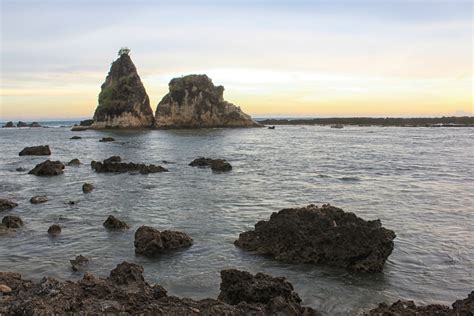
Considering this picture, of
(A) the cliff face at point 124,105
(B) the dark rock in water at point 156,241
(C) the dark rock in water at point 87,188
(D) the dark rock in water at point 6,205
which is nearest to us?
(B) the dark rock in water at point 156,241

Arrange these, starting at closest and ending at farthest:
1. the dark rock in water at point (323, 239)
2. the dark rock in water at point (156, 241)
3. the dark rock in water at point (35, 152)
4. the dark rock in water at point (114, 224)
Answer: the dark rock in water at point (323, 239) → the dark rock in water at point (156, 241) → the dark rock in water at point (114, 224) → the dark rock in water at point (35, 152)

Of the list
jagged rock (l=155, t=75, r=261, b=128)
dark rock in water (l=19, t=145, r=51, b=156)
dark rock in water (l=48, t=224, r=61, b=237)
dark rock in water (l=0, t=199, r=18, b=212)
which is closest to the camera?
dark rock in water (l=48, t=224, r=61, b=237)

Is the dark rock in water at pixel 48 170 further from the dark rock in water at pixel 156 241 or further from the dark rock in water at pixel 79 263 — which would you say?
the dark rock in water at pixel 79 263

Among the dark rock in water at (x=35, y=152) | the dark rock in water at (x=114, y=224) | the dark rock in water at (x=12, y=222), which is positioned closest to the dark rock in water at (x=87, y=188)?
the dark rock in water at (x=12, y=222)

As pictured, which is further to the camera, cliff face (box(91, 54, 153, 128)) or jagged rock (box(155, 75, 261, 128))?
jagged rock (box(155, 75, 261, 128))

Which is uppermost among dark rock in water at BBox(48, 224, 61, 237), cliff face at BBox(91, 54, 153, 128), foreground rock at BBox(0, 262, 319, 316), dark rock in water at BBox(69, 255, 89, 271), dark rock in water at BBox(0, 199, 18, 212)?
cliff face at BBox(91, 54, 153, 128)

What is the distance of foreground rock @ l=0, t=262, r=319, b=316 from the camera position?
23.3ft

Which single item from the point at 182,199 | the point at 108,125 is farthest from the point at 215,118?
the point at 182,199

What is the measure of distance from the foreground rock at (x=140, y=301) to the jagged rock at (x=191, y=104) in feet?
352

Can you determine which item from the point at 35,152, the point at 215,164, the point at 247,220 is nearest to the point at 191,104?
the point at 35,152

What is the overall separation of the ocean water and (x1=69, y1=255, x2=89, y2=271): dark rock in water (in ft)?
0.63

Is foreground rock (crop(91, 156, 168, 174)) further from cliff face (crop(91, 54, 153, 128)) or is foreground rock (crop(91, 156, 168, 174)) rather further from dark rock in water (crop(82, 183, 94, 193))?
cliff face (crop(91, 54, 153, 128))

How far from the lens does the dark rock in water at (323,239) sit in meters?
11.9

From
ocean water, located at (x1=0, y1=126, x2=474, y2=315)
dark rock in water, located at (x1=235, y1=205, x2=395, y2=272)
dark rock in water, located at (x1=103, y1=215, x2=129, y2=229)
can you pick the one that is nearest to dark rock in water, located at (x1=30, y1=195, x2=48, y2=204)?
ocean water, located at (x1=0, y1=126, x2=474, y2=315)
